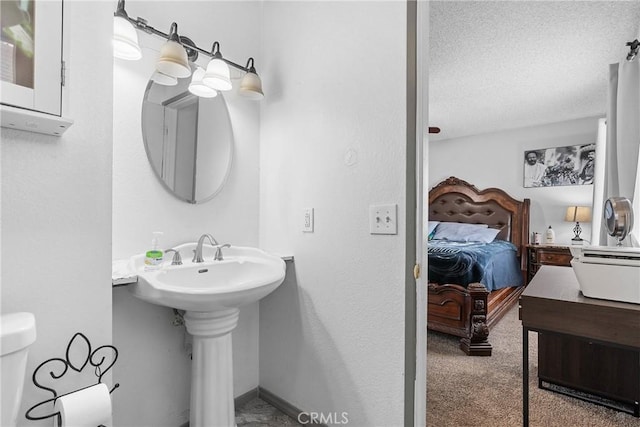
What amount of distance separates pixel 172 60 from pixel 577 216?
4.83m

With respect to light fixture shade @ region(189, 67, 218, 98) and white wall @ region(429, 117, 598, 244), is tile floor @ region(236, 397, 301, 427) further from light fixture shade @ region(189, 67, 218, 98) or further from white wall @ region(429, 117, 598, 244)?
white wall @ region(429, 117, 598, 244)

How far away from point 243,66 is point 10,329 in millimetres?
1573

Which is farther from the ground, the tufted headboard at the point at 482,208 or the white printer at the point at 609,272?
the tufted headboard at the point at 482,208

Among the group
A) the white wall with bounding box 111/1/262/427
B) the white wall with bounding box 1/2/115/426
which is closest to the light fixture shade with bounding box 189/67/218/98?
the white wall with bounding box 111/1/262/427

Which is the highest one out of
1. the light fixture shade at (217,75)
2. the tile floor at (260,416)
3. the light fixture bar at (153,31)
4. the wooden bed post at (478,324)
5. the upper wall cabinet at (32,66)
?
the light fixture bar at (153,31)

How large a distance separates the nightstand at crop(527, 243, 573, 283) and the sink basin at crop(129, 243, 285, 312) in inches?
158

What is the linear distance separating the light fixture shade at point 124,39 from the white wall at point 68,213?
0.97 feet

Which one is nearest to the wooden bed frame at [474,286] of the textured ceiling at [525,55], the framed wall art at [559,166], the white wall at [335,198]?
the framed wall art at [559,166]

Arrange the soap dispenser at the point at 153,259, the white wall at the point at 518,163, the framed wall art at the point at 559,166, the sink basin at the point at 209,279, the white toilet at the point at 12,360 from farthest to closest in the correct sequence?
1. the white wall at the point at 518,163
2. the framed wall art at the point at 559,166
3. the soap dispenser at the point at 153,259
4. the sink basin at the point at 209,279
5. the white toilet at the point at 12,360

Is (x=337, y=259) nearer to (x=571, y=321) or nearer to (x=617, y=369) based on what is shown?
(x=571, y=321)

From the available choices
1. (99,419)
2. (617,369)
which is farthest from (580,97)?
(99,419)

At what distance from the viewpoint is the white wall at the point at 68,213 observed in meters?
0.78

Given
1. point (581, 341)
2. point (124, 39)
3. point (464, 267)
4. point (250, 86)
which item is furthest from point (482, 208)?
point (124, 39)

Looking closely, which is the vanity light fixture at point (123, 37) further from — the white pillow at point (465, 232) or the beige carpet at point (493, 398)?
the white pillow at point (465, 232)
